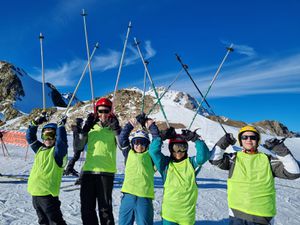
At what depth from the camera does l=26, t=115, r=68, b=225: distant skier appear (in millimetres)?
5027

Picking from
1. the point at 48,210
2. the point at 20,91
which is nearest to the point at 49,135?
the point at 48,210

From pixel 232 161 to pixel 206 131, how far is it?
3132cm

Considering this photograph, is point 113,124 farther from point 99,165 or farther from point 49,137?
point 49,137

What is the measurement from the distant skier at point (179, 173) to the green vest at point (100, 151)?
827 millimetres

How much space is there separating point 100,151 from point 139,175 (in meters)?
0.77

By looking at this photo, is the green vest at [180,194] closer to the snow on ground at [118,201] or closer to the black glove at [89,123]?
the black glove at [89,123]

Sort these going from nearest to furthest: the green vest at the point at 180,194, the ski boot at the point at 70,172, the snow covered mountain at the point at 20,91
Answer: the green vest at the point at 180,194
the ski boot at the point at 70,172
the snow covered mountain at the point at 20,91

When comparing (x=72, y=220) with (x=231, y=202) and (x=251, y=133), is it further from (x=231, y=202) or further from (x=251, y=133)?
(x=251, y=133)

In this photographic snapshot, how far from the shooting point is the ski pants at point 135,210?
A: 4.98 m

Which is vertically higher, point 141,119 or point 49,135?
point 141,119

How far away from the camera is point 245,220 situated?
436 cm

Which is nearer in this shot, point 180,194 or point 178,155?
point 180,194

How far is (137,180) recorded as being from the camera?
5180 millimetres

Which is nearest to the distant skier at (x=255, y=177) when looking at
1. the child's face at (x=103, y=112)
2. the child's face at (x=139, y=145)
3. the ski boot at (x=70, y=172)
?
the child's face at (x=139, y=145)
